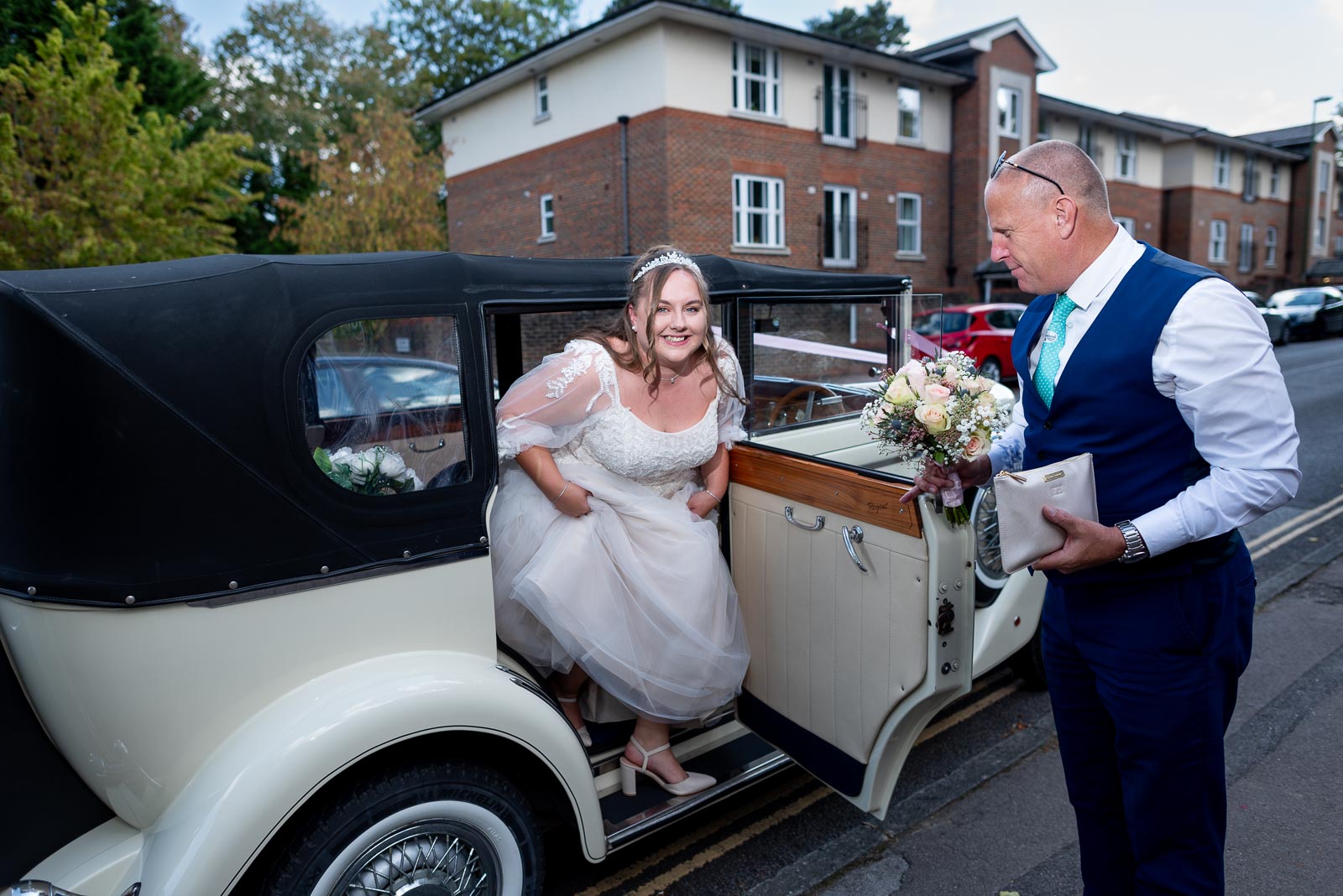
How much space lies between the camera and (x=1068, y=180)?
1.94 metres

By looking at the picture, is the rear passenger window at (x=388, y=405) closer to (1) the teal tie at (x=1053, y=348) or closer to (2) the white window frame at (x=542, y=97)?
(1) the teal tie at (x=1053, y=348)

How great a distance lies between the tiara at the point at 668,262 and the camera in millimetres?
2777

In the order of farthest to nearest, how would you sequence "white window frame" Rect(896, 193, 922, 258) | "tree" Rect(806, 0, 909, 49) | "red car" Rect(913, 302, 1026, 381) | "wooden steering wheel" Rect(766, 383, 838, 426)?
"tree" Rect(806, 0, 909, 49) → "white window frame" Rect(896, 193, 922, 258) → "red car" Rect(913, 302, 1026, 381) → "wooden steering wheel" Rect(766, 383, 838, 426)

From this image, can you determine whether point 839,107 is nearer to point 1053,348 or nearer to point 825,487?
point 825,487

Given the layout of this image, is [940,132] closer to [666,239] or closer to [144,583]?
[666,239]

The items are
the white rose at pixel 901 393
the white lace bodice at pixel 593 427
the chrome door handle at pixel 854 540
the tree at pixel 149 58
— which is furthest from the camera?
the tree at pixel 149 58

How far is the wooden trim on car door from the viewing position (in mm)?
2432

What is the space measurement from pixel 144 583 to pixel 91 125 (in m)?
10.4

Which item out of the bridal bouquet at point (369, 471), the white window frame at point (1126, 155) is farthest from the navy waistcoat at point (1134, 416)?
the white window frame at point (1126, 155)

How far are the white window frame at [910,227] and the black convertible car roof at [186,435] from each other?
72.2 ft

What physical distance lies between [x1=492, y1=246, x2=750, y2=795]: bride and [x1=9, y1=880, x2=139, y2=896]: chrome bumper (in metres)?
1.14

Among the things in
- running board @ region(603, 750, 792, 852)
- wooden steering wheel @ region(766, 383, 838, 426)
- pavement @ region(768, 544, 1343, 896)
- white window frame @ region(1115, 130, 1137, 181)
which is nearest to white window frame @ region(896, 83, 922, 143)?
white window frame @ region(1115, 130, 1137, 181)

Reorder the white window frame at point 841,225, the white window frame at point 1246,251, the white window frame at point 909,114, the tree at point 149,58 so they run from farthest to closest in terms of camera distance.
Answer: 1. the white window frame at point 1246,251
2. the white window frame at point 909,114
3. the white window frame at point 841,225
4. the tree at point 149,58

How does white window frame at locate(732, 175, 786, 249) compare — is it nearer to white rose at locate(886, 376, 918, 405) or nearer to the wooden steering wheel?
the wooden steering wheel
